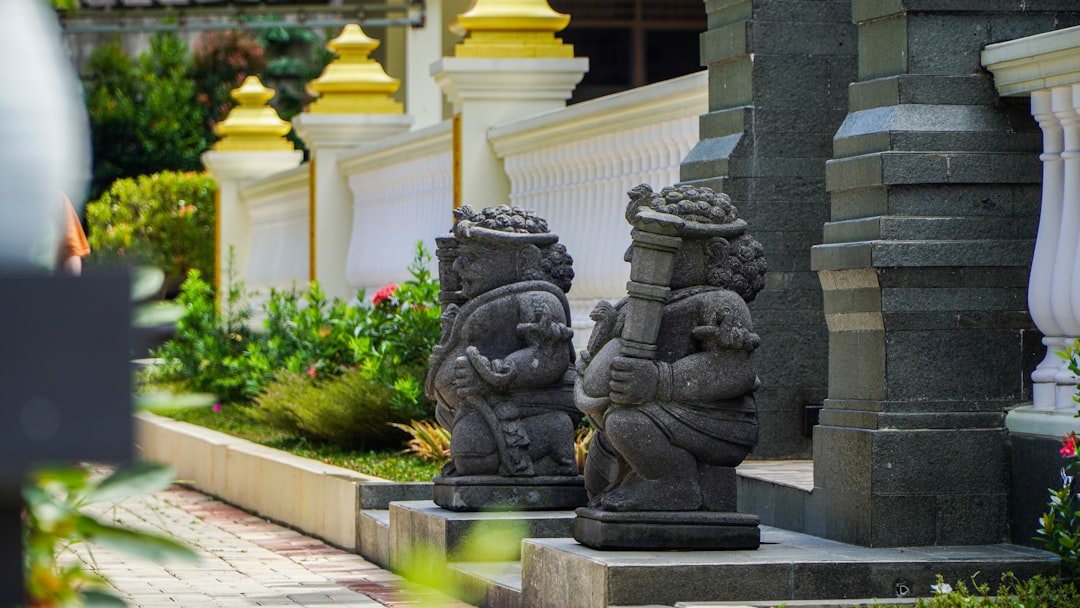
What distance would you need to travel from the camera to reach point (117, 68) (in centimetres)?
2981

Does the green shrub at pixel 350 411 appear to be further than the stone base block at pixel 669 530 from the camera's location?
Yes

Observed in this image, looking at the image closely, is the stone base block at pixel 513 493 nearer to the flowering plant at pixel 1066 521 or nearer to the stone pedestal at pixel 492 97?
the flowering plant at pixel 1066 521

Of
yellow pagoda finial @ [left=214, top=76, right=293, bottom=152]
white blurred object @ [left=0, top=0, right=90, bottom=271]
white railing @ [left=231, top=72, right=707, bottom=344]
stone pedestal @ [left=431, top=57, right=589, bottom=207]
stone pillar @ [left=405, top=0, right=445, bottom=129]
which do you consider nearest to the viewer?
white blurred object @ [left=0, top=0, right=90, bottom=271]

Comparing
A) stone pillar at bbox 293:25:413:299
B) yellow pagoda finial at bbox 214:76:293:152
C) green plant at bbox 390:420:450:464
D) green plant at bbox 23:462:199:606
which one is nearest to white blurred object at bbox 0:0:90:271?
green plant at bbox 23:462:199:606

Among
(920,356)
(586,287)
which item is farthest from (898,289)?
(586,287)

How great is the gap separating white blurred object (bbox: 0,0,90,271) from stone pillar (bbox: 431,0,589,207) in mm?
9660

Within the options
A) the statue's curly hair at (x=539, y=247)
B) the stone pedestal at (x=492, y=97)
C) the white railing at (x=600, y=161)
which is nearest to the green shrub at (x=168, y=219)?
the stone pedestal at (x=492, y=97)

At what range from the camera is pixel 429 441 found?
33.5ft

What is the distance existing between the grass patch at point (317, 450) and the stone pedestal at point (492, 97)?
1.83 meters

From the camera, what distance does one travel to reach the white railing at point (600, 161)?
9.34 meters

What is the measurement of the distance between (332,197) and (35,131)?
1417 cm

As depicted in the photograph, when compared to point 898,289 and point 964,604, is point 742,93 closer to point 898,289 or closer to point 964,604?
point 898,289

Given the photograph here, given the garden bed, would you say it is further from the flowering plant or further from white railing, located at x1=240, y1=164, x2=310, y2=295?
the flowering plant

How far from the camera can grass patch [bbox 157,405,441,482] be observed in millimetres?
9766
